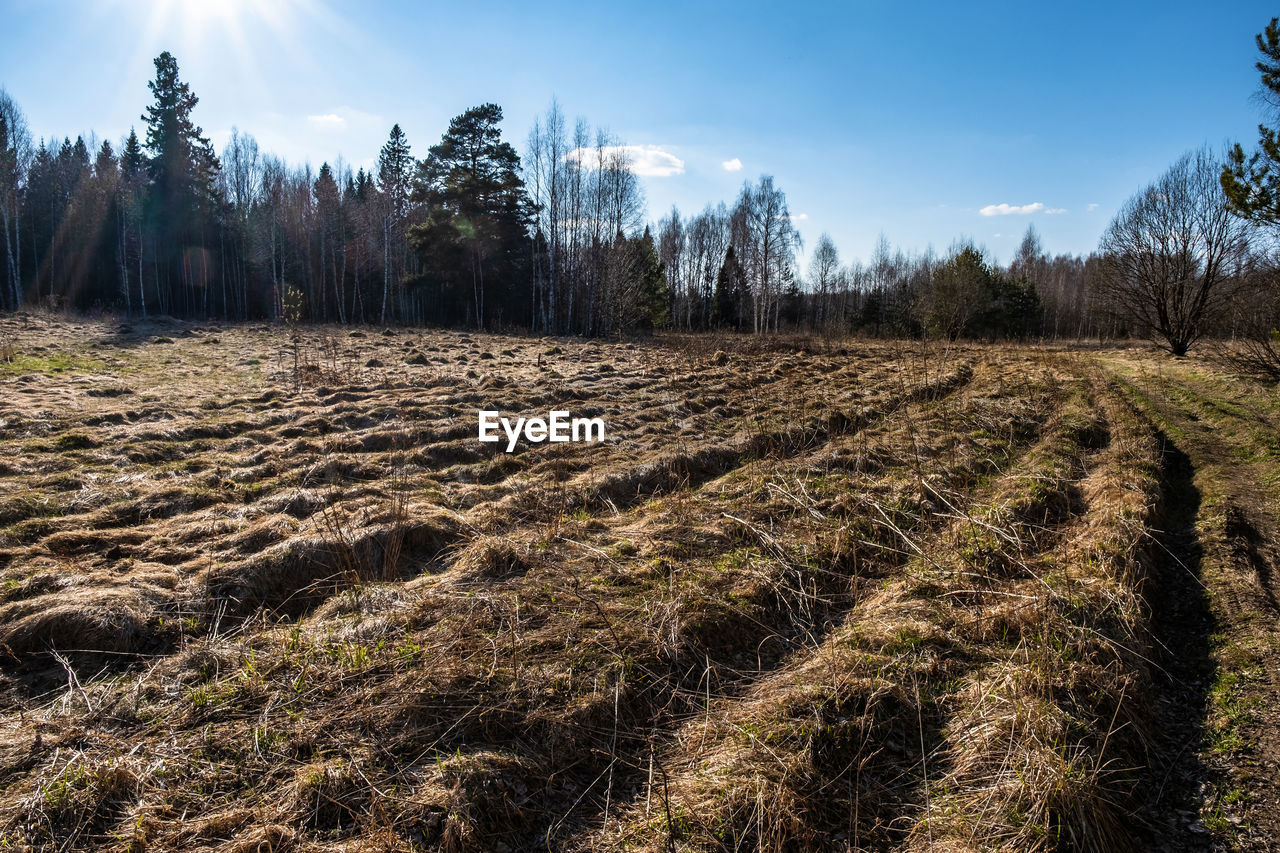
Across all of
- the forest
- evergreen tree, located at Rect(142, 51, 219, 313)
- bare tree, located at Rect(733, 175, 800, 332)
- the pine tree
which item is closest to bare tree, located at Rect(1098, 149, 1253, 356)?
the forest

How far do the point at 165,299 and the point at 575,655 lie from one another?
47.8 meters

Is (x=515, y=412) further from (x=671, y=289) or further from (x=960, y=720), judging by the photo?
(x=671, y=289)

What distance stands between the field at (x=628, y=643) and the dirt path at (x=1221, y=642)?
0.03 m

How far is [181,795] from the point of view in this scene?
10.1 ft

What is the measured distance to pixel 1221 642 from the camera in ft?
15.3

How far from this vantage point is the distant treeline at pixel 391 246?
33.7m

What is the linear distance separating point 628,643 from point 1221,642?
14.6 feet

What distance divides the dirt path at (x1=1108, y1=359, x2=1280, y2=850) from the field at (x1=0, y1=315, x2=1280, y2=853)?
0.03 metres

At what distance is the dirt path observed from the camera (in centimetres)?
331

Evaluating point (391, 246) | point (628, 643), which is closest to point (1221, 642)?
point (628, 643)

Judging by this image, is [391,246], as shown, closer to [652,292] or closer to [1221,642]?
[652,292]

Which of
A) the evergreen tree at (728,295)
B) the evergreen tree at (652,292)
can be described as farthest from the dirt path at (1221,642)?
the evergreen tree at (728,295)

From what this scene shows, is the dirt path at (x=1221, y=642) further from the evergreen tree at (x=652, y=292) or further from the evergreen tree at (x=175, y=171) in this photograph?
the evergreen tree at (x=175, y=171)

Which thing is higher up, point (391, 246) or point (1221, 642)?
point (391, 246)
